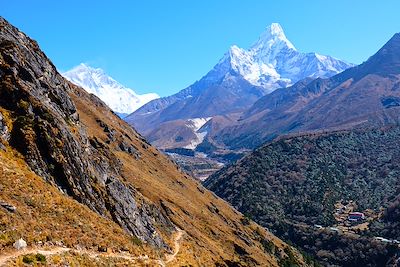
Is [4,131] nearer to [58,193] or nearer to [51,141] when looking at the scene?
[51,141]

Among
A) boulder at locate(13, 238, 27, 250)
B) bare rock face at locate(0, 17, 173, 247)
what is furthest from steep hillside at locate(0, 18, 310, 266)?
boulder at locate(13, 238, 27, 250)

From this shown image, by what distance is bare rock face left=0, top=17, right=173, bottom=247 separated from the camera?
63.7 m

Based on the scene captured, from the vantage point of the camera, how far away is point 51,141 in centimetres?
6594

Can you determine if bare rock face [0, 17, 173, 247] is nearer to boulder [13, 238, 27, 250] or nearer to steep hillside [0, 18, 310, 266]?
steep hillside [0, 18, 310, 266]

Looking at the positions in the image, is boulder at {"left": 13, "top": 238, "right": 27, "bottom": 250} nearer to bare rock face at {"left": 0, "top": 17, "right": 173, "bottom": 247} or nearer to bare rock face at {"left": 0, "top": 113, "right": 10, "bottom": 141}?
bare rock face at {"left": 0, "top": 17, "right": 173, "bottom": 247}

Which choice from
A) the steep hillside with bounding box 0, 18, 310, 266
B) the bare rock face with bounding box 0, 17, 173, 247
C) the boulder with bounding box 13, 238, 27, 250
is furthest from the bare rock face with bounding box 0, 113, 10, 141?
the boulder with bounding box 13, 238, 27, 250

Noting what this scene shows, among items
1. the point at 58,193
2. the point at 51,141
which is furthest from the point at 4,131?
the point at 58,193

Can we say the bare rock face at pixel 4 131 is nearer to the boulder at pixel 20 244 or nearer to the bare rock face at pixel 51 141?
the bare rock face at pixel 51 141

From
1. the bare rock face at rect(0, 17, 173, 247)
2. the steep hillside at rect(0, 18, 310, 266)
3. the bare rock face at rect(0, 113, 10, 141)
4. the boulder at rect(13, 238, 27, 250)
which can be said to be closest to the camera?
the boulder at rect(13, 238, 27, 250)

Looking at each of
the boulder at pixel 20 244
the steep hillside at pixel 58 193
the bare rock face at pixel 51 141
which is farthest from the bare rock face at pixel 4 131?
the boulder at pixel 20 244

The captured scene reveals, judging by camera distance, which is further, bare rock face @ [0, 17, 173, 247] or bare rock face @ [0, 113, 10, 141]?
bare rock face @ [0, 17, 173, 247]

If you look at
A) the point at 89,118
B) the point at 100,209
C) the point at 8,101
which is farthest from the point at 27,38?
the point at 89,118

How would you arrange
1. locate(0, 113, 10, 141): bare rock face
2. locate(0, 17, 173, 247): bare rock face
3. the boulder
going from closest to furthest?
the boulder, locate(0, 113, 10, 141): bare rock face, locate(0, 17, 173, 247): bare rock face

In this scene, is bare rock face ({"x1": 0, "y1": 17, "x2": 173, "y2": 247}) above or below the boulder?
above
